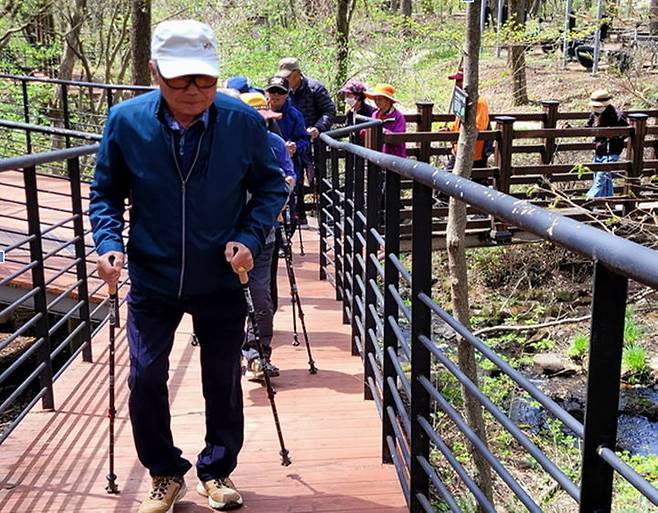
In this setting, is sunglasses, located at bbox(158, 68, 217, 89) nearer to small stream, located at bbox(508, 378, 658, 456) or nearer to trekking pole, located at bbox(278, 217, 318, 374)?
trekking pole, located at bbox(278, 217, 318, 374)

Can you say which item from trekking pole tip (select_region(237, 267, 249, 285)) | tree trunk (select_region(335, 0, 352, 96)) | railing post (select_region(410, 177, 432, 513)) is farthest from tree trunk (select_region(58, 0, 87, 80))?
railing post (select_region(410, 177, 432, 513))

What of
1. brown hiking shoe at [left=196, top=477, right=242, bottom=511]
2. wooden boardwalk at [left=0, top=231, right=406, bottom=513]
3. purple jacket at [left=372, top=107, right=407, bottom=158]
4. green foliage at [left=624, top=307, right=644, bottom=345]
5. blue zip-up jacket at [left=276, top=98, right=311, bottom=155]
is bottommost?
green foliage at [left=624, top=307, right=644, bottom=345]

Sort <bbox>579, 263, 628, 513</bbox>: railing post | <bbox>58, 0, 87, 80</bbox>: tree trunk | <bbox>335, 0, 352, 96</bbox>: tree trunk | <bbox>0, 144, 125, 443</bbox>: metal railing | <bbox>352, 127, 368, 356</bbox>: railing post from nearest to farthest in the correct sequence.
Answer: <bbox>579, 263, 628, 513</bbox>: railing post
<bbox>0, 144, 125, 443</bbox>: metal railing
<bbox>352, 127, 368, 356</bbox>: railing post
<bbox>335, 0, 352, 96</bbox>: tree trunk
<bbox>58, 0, 87, 80</bbox>: tree trunk

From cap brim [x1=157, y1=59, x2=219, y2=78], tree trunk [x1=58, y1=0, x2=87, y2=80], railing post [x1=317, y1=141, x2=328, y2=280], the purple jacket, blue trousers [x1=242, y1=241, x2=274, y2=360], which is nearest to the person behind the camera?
cap brim [x1=157, y1=59, x2=219, y2=78]

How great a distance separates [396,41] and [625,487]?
15.7m

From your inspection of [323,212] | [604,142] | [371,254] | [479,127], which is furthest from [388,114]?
[371,254]

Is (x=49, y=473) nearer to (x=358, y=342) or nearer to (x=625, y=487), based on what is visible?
(x=358, y=342)

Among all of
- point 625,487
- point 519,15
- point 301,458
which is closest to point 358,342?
point 301,458

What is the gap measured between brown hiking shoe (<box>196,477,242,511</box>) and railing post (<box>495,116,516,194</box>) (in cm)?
759

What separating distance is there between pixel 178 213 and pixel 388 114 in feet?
21.9

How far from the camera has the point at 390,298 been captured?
3430mm

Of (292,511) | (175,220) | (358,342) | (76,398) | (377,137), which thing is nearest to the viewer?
(175,220)

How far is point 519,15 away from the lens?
22656 mm

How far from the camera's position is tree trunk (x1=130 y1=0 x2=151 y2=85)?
13.8 meters
